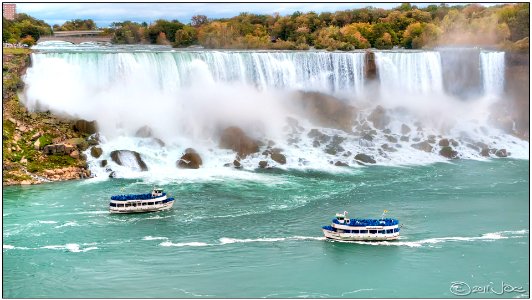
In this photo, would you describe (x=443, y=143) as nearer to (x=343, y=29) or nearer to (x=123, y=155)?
(x=123, y=155)

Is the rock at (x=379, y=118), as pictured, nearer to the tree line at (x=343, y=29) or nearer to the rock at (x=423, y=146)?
the rock at (x=423, y=146)

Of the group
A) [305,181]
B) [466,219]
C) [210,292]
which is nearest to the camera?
[210,292]

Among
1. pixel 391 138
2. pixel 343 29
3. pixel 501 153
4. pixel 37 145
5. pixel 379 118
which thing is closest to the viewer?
pixel 37 145

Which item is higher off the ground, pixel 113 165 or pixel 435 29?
pixel 435 29

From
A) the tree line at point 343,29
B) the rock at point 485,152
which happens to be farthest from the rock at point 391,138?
the tree line at point 343,29

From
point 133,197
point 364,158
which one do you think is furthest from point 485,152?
point 133,197

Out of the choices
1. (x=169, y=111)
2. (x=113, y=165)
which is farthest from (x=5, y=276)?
(x=169, y=111)

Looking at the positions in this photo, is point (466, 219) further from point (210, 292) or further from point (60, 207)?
point (60, 207)
